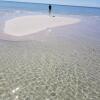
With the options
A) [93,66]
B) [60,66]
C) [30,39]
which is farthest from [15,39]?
[93,66]

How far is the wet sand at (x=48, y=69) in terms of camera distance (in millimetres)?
7121

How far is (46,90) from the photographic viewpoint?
7312 millimetres

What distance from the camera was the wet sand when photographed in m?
7.12

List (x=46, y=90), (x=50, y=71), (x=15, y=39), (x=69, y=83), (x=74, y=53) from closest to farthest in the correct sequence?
(x=46, y=90) < (x=69, y=83) < (x=50, y=71) < (x=74, y=53) < (x=15, y=39)

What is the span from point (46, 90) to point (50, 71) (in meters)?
1.81

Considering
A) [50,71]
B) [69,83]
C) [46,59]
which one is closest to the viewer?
[69,83]

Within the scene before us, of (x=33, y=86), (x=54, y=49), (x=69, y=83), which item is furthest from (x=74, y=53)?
(x=33, y=86)

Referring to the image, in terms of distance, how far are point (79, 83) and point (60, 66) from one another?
192cm

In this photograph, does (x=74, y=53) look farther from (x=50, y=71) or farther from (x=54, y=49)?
(x=50, y=71)

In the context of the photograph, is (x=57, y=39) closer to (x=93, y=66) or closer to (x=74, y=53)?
(x=74, y=53)

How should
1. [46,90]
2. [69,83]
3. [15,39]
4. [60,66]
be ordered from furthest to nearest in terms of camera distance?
[15,39] < [60,66] < [69,83] < [46,90]

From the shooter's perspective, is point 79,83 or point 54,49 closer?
point 79,83

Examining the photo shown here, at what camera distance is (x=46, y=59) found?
A: 10.5 m

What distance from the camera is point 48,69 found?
9.23 meters
